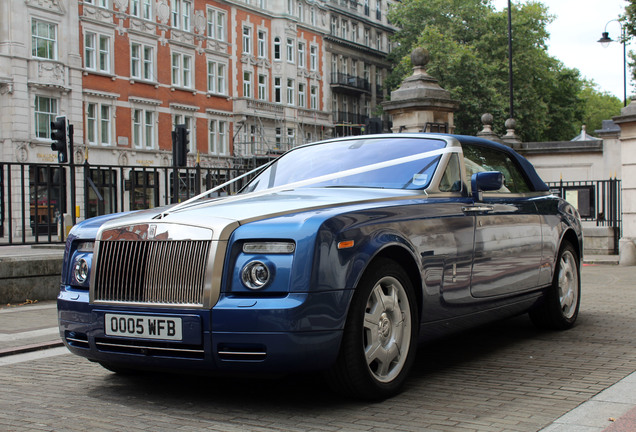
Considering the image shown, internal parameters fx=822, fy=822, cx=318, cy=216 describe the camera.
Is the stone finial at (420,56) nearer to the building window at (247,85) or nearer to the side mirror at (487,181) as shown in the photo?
the side mirror at (487,181)

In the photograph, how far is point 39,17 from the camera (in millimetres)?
38938

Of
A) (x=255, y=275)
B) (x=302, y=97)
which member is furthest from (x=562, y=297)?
(x=302, y=97)

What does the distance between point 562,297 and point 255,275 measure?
13.2 ft

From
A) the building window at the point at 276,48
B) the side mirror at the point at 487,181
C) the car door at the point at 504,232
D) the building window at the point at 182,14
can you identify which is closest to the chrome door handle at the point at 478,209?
the car door at the point at 504,232

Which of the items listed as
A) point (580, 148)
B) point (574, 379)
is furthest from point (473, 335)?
point (580, 148)

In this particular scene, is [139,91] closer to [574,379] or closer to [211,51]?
[211,51]

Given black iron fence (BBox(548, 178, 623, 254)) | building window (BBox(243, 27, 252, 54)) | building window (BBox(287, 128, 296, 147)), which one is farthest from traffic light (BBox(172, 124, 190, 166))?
building window (BBox(287, 128, 296, 147))

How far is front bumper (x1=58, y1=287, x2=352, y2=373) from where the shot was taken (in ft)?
13.8

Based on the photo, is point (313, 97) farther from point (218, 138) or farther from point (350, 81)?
point (218, 138)

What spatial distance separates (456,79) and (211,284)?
52885 mm

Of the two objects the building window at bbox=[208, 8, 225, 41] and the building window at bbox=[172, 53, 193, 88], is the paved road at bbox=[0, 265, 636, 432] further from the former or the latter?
the building window at bbox=[208, 8, 225, 41]

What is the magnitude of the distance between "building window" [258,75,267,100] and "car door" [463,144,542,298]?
166 feet

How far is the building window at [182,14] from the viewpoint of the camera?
1934 inches

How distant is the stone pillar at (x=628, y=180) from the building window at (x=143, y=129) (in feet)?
108
